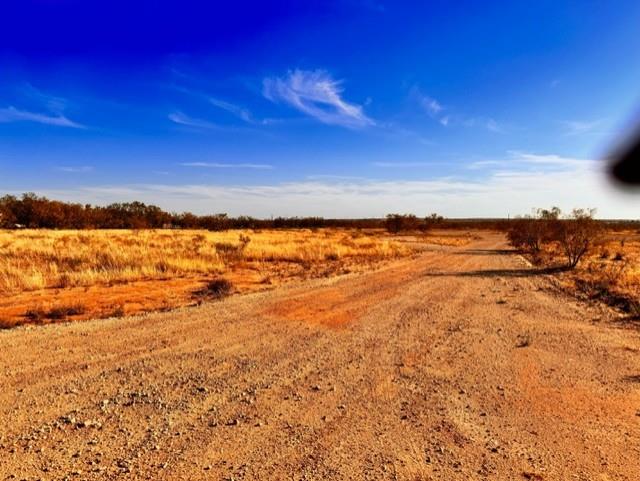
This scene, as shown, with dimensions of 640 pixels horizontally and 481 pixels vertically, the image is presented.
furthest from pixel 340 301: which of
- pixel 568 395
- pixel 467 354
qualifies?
pixel 568 395

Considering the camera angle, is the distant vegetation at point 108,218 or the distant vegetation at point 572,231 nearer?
the distant vegetation at point 572,231

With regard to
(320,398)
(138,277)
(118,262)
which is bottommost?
(138,277)

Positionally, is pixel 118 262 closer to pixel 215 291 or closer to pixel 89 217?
pixel 215 291

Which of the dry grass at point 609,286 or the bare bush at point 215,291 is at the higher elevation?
the dry grass at point 609,286

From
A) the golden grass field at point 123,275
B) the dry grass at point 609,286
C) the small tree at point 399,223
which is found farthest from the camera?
the small tree at point 399,223

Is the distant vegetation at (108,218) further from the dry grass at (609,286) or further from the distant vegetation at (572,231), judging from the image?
the dry grass at (609,286)

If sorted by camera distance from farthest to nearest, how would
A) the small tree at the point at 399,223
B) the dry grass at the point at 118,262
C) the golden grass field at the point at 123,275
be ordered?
the small tree at the point at 399,223, the dry grass at the point at 118,262, the golden grass field at the point at 123,275

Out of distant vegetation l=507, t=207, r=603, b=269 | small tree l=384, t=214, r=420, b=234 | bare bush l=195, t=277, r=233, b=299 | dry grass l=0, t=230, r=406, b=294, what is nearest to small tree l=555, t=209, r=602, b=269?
distant vegetation l=507, t=207, r=603, b=269

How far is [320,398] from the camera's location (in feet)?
17.8

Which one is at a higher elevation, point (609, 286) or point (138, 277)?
point (609, 286)

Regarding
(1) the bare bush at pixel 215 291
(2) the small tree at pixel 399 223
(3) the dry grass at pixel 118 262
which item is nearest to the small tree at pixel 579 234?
(3) the dry grass at pixel 118 262

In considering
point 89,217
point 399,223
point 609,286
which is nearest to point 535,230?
point 609,286

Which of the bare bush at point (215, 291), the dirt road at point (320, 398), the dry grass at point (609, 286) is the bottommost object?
the bare bush at point (215, 291)

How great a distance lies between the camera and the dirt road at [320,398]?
393cm
